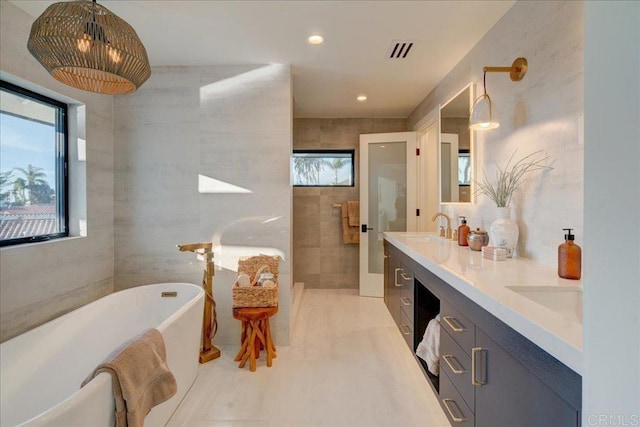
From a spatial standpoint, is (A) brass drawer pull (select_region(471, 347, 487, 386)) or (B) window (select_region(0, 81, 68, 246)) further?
(B) window (select_region(0, 81, 68, 246))

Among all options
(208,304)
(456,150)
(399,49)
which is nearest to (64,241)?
Answer: (208,304)

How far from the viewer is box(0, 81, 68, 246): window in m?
2.07

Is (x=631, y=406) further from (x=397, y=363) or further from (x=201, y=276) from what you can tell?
(x=201, y=276)

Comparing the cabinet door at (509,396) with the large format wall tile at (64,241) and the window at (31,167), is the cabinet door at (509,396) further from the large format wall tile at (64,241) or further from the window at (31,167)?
the window at (31,167)

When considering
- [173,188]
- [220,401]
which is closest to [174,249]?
[173,188]

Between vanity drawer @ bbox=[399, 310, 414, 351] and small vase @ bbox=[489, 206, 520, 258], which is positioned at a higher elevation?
small vase @ bbox=[489, 206, 520, 258]

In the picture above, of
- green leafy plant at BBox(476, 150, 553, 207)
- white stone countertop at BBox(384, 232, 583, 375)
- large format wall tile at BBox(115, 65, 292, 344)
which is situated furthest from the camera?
large format wall tile at BBox(115, 65, 292, 344)

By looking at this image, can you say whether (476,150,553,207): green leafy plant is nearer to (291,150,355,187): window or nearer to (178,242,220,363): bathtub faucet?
(178,242,220,363): bathtub faucet

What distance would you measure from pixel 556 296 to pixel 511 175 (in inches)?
36.9

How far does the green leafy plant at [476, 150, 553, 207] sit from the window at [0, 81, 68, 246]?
3.18m

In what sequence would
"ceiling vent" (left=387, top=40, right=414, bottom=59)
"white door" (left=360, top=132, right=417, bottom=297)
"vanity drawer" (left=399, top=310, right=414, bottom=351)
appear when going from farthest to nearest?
"white door" (left=360, top=132, right=417, bottom=297)
"ceiling vent" (left=387, top=40, right=414, bottom=59)
"vanity drawer" (left=399, top=310, right=414, bottom=351)

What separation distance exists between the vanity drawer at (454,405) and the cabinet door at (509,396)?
93mm

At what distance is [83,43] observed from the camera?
1288mm

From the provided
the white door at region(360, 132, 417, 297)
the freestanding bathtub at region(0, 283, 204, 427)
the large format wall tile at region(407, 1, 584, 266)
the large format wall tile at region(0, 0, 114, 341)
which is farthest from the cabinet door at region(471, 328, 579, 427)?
the white door at region(360, 132, 417, 297)
